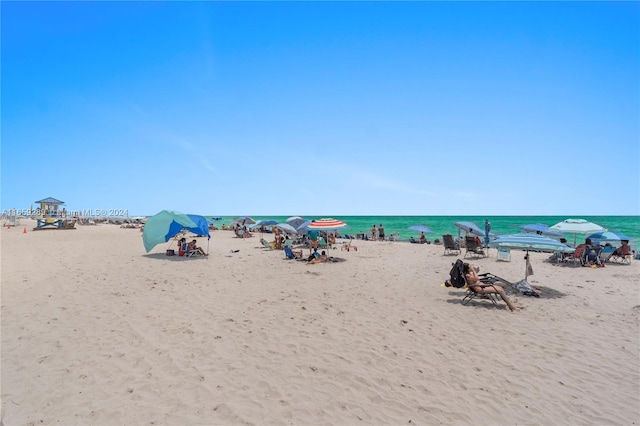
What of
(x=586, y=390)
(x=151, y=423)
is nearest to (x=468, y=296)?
(x=586, y=390)

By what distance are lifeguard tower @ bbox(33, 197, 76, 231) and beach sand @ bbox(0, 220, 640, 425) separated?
28.7m

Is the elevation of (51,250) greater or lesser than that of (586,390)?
greater

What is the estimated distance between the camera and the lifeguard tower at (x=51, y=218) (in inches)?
1287

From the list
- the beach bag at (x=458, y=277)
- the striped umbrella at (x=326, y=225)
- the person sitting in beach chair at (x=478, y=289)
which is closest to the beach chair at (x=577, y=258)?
the person sitting in beach chair at (x=478, y=289)

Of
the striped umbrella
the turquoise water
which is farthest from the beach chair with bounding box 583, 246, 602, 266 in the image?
the striped umbrella

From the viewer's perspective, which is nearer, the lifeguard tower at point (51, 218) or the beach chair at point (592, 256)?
the beach chair at point (592, 256)

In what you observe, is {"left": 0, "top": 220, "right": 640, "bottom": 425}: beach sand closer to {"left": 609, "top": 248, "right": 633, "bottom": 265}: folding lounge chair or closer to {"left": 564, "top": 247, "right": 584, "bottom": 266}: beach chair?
{"left": 564, "top": 247, "right": 584, "bottom": 266}: beach chair

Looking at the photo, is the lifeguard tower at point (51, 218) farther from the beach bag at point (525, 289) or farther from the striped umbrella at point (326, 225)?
the beach bag at point (525, 289)

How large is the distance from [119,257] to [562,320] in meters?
16.0

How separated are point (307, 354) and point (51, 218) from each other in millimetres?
43001

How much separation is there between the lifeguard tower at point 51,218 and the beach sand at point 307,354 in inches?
1131

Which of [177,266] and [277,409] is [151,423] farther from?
[177,266]

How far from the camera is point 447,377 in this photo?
479 centimetres

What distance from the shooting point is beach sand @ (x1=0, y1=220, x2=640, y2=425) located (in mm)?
4004
